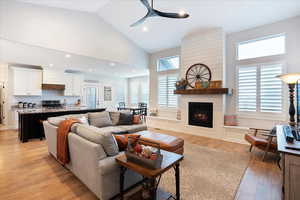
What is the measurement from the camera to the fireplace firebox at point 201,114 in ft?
15.8

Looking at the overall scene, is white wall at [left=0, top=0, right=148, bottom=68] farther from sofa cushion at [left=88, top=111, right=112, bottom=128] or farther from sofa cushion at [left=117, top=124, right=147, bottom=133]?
sofa cushion at [left=117, top=124, right=147, bottom=133]

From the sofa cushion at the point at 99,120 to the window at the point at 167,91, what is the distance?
3.03m

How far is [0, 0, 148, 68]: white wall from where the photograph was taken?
3.51 metres

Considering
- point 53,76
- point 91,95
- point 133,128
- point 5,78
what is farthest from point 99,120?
point 91,95

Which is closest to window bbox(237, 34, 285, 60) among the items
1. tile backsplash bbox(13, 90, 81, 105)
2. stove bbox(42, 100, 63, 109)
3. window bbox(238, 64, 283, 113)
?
window bbox(238, 64, 283, 113)

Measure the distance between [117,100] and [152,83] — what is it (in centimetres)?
381

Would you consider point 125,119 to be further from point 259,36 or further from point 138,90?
point 138,90

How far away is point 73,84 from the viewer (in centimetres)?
709

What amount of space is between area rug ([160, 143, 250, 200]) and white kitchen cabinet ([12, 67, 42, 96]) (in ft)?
20.8

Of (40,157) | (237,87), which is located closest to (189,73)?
(237,87)

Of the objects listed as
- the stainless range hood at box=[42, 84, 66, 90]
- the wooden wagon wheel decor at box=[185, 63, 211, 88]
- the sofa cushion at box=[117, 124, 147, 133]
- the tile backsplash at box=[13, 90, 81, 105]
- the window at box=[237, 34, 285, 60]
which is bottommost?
the sofa cushion at box=[117, 124, 147, 133]

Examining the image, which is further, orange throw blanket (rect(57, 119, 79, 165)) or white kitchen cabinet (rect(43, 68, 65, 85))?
white kitchen cabinet (rect(43, 68, 65, 85))

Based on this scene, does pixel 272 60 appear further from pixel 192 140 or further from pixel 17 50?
pixel 17 50

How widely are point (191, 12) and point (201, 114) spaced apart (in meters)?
3.19
